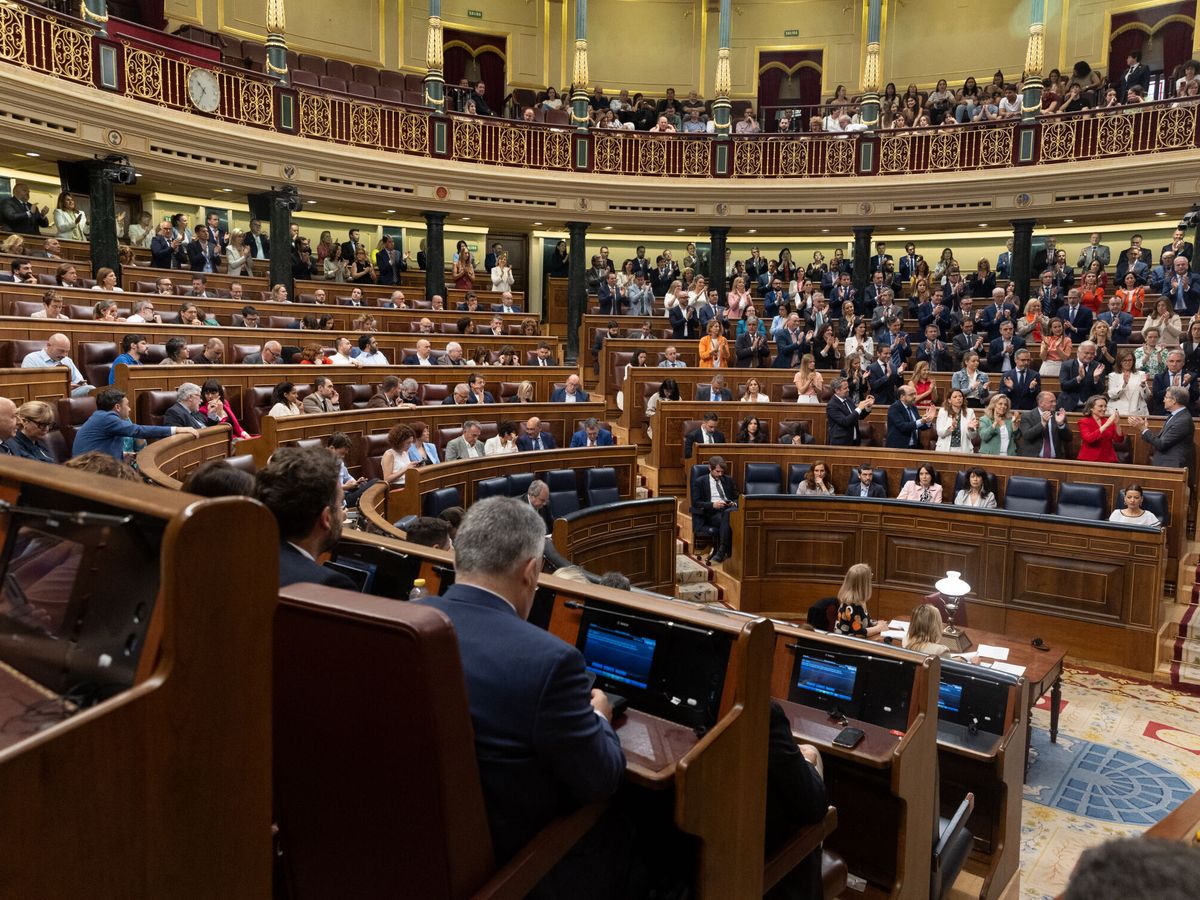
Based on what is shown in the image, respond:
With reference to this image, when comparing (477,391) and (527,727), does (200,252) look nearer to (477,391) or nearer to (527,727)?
(477,391)

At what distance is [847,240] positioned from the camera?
1555 centimetres

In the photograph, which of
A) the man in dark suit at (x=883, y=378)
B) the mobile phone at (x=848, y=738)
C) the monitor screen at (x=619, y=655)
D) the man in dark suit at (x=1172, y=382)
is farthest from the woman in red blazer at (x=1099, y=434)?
the monitor screen at (x=619, y=655)

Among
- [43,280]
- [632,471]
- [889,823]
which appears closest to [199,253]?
[43,280]

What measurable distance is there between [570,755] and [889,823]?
4.48 feet

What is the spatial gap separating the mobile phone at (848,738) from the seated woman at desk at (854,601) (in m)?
2.50

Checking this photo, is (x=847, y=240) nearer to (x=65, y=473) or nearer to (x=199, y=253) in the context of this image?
(x=199, y=253)

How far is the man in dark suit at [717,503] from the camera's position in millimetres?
7469

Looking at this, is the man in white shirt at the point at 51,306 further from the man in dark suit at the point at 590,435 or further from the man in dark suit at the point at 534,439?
the man in dark suit at the point at 590,435

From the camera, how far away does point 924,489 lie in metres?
6.98

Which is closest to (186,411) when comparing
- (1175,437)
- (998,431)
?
(998,431)

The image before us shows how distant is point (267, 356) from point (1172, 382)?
7.34 m

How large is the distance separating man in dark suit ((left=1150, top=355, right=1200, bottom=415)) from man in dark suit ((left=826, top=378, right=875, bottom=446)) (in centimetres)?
223

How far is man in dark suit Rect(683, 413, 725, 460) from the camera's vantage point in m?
8.06

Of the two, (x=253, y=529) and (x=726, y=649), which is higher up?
(x=253, y=529)
